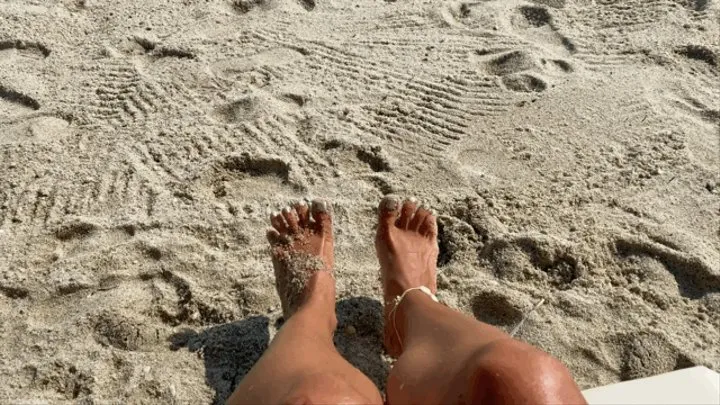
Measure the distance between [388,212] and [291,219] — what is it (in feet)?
0.96

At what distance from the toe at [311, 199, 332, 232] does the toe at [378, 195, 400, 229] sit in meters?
0.16

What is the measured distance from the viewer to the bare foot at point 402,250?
6.25ft

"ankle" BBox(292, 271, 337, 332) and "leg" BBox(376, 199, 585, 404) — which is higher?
"leg" BBox(376, 199, 585, 404)

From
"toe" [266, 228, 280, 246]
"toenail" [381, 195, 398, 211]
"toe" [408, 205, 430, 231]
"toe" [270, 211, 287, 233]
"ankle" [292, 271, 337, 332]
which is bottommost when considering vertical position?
"ankle" [292, 271, 337, 332]

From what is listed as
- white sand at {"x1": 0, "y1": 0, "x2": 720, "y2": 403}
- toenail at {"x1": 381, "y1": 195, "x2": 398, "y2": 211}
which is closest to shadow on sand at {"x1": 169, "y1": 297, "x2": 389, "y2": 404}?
white sand at {"x1": 0, "y1": 0, "x2": 720, "y2": 403}

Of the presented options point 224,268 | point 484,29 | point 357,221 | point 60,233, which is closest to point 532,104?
point 484,29

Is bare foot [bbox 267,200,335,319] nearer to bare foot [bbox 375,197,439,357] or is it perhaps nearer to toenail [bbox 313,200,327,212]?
toenail [bbox 313,200,327,212]

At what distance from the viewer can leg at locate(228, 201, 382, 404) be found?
1.40 meters

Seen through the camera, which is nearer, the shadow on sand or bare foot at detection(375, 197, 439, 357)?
the shadow on sand

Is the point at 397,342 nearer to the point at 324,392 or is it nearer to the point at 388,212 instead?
the point at 388,212

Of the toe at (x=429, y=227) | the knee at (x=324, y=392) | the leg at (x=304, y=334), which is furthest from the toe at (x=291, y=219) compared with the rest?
the knee at (x=324, y=392)

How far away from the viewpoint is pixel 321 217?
205 cm

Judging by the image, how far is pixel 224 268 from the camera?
78.0 inches

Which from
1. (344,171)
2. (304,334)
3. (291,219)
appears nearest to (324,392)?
Answer: (304,334)
